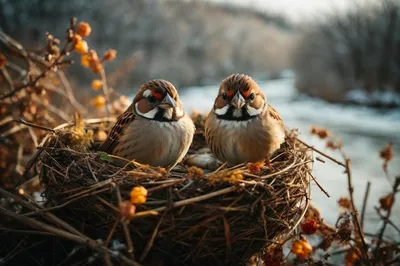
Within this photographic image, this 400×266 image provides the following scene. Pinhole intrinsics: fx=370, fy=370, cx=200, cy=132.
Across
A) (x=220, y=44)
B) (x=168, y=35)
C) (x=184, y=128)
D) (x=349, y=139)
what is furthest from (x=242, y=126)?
(x=220, y=44)

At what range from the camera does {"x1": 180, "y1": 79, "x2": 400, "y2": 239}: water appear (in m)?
3.18

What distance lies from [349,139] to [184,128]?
5364mm

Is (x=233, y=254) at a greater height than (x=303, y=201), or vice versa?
(x=303, y=201)

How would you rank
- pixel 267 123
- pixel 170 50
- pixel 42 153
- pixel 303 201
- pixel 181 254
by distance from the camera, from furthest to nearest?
pixel 170 50 → pixel 267 123 → pixel 42 153 → pixel 303 201 → pixel 181 254

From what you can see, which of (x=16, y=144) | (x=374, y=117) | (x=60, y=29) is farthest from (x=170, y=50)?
(x=16, y=144)

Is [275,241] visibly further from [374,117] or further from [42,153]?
[374,117]

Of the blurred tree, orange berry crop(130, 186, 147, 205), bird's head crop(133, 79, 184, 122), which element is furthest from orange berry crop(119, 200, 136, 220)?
the blurred tree

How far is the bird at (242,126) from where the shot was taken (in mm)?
1945

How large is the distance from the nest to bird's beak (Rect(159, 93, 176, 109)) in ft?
1.34

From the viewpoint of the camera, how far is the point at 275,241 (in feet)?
5.33

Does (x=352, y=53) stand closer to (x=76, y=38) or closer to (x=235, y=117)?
(x=235, y=117)

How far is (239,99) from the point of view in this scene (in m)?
1.92

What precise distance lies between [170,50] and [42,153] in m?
15.7

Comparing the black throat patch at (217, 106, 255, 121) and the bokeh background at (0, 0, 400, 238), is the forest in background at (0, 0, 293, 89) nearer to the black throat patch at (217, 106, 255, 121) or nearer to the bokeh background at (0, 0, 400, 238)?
the bokeh background at (0, 0, 400, 238)
